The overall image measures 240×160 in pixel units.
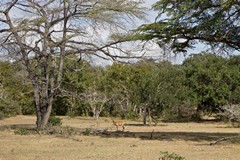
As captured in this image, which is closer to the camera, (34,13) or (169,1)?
(169,1)

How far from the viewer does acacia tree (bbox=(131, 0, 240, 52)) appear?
55.9ft

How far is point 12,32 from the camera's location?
2402 cm

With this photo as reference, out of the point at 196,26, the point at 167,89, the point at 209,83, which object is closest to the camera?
the point at 196,26

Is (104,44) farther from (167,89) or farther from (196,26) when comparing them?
(167,89)

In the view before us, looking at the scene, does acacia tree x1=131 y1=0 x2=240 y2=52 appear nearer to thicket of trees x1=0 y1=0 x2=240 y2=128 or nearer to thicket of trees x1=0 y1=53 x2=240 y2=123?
thicket of trees x1=0 y1=0 x2=240 y2=128

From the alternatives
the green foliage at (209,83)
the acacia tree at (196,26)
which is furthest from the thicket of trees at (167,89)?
the acacia tree at (196,26)

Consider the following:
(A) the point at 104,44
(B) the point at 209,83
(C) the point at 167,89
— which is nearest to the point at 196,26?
(A) the point at 104,44

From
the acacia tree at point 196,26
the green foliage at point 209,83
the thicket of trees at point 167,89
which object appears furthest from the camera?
the green foliage at point 209,83

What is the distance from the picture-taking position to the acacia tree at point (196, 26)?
17047 mm

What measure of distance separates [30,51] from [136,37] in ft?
27.7

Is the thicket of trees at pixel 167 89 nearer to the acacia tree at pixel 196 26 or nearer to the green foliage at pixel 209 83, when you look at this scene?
the green foliage at pixel 209 83

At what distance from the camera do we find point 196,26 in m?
18.0

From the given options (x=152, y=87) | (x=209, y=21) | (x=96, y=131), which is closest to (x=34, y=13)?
(x=96, y=131)

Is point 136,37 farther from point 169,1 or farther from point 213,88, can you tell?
point 213,88
